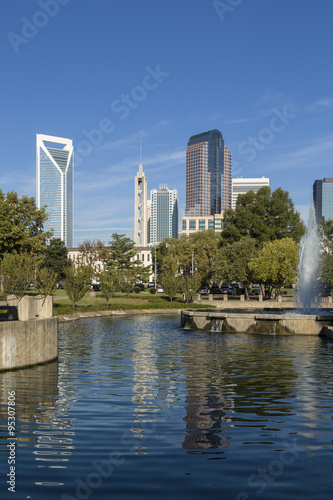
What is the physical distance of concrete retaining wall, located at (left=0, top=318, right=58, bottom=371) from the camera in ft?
57.4

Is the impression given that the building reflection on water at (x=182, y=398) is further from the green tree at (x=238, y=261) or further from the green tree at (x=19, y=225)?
the green tree at (x=238, y=261)

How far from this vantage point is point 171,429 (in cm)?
1049

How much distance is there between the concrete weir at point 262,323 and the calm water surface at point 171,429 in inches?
463

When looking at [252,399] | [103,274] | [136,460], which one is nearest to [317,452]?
[136,460]

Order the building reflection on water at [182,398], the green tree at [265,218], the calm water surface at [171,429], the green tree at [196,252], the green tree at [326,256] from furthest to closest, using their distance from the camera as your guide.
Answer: the green tree at [196,252]
the green tree at [265,218]
the green tree at [326,256]
the building reflection on water at [182,398]
the calm water surface at [171,429]

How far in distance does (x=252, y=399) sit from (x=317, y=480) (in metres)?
5.85

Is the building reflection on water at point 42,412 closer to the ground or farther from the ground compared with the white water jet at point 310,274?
closer to the ground

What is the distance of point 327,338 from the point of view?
30797 millimetres

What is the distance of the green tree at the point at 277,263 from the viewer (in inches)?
2714

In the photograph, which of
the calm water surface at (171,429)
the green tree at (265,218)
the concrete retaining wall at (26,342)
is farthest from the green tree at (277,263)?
the concrete retaining wall at (26,342)

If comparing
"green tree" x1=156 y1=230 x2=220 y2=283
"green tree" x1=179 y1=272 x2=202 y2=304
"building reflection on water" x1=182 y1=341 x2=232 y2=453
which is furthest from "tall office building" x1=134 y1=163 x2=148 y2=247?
"building reflection on water" x1=182 y1=341 x2=232 y2=453

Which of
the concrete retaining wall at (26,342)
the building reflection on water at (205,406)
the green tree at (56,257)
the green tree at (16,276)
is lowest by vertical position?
the building reflection on water at (205,406)

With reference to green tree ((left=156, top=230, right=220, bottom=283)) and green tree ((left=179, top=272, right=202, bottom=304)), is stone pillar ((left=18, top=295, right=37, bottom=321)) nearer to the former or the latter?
green tree ((left=179, top=272, right=202, bottom=304))

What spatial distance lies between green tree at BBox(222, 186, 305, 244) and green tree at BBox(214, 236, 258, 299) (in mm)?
3438
